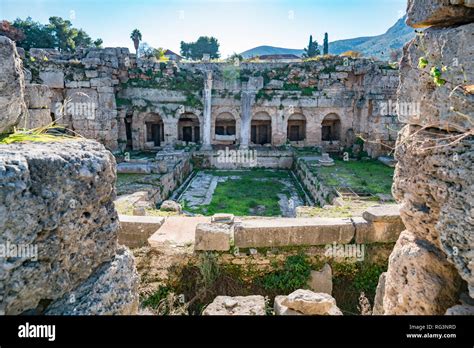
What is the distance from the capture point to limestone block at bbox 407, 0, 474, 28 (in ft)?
9.73

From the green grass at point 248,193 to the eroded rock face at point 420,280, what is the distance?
23.8 feet

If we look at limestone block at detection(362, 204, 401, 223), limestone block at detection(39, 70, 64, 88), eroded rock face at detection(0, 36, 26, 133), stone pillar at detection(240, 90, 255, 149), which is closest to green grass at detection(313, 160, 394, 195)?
limestone block at detection(362, 204, 401, 223)

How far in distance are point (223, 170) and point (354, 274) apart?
1212 centimetres

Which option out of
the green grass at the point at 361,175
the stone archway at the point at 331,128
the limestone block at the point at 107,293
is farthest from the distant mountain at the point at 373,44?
the limestone block at the point at 107,293

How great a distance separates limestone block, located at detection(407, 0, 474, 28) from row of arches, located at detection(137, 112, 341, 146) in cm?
1694

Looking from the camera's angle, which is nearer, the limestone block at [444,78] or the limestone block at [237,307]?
the limestone block at [444,78]

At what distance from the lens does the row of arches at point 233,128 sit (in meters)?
20.5

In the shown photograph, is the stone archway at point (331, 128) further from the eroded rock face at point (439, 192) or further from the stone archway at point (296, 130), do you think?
the eroded rock face at point (439, 192)

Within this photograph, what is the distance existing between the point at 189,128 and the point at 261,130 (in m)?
4.40

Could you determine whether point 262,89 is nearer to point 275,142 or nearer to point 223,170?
point 275,142

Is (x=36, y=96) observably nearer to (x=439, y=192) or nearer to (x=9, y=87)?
(x=9, y=87)

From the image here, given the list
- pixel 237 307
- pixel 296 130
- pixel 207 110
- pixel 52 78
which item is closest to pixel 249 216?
pixel 237 307

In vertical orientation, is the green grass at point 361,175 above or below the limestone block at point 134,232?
above
